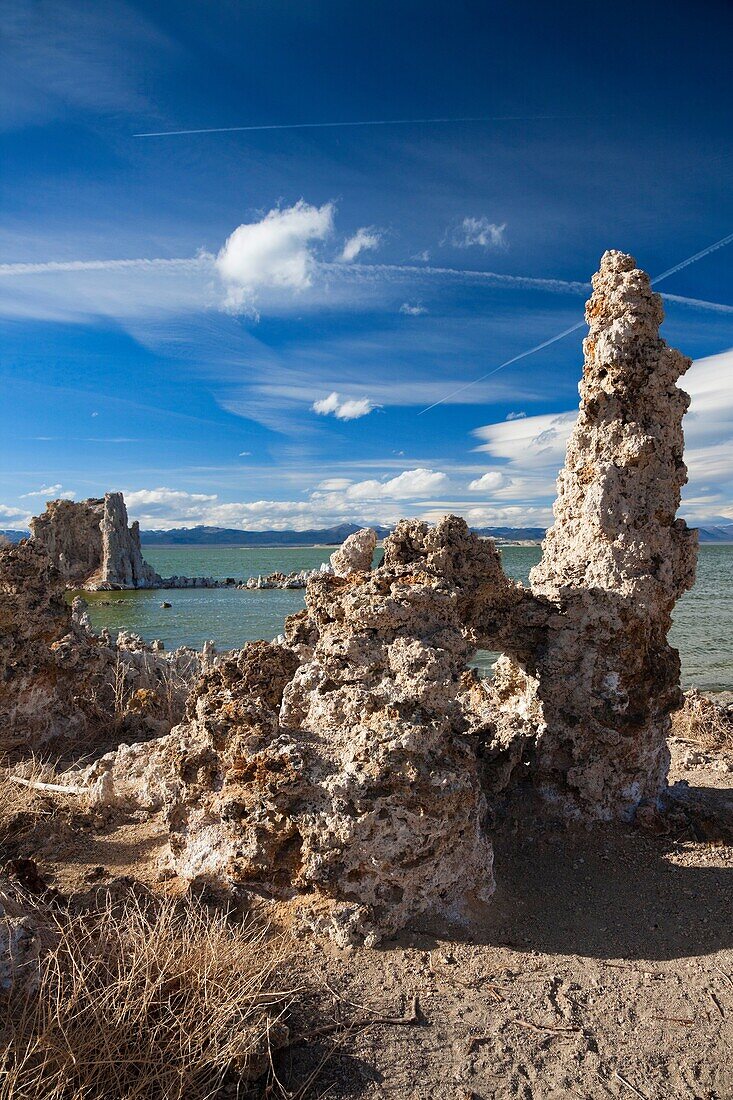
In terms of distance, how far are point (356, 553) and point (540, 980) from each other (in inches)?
121

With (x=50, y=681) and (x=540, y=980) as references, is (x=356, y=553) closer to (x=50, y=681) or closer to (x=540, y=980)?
(x=540, y=980)

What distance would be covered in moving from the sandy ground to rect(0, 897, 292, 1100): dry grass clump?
0.25 m

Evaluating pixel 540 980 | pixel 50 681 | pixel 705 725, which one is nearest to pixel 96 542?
pixel 50 681

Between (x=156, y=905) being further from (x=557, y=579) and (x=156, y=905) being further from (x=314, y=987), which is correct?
(x=557, y=579)

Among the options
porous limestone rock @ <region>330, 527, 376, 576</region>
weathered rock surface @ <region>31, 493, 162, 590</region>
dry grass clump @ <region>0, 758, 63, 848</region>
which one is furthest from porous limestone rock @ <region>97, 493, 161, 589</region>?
porous limestone rock @ <region>330, 527, 376, 576</region>

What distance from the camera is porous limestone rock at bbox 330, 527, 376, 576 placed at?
545cm

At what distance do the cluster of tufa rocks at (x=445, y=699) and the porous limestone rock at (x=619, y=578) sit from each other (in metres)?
0.02

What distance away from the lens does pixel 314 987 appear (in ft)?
10.9

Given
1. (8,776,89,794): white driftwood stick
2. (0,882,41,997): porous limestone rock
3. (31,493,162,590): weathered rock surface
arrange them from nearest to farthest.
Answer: (0,882,41,997): porous limestone rock → (8,776,89,794): white driftwood stick → (31,493,162,590): weathered rock surface

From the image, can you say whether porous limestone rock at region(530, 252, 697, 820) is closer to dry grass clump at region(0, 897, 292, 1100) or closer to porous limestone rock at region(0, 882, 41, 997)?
dry grass clump at region(0, 897, 292, 1100)

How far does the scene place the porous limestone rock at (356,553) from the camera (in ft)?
17.9

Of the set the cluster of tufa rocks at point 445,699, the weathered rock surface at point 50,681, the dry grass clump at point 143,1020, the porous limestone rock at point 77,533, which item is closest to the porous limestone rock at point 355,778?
the cluster of tufa rocks at point 445,699

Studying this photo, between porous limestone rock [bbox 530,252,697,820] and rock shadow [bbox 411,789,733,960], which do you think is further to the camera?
porous limestone rock [bbox 530,252,697,820]

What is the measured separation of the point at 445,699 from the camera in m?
3.94
